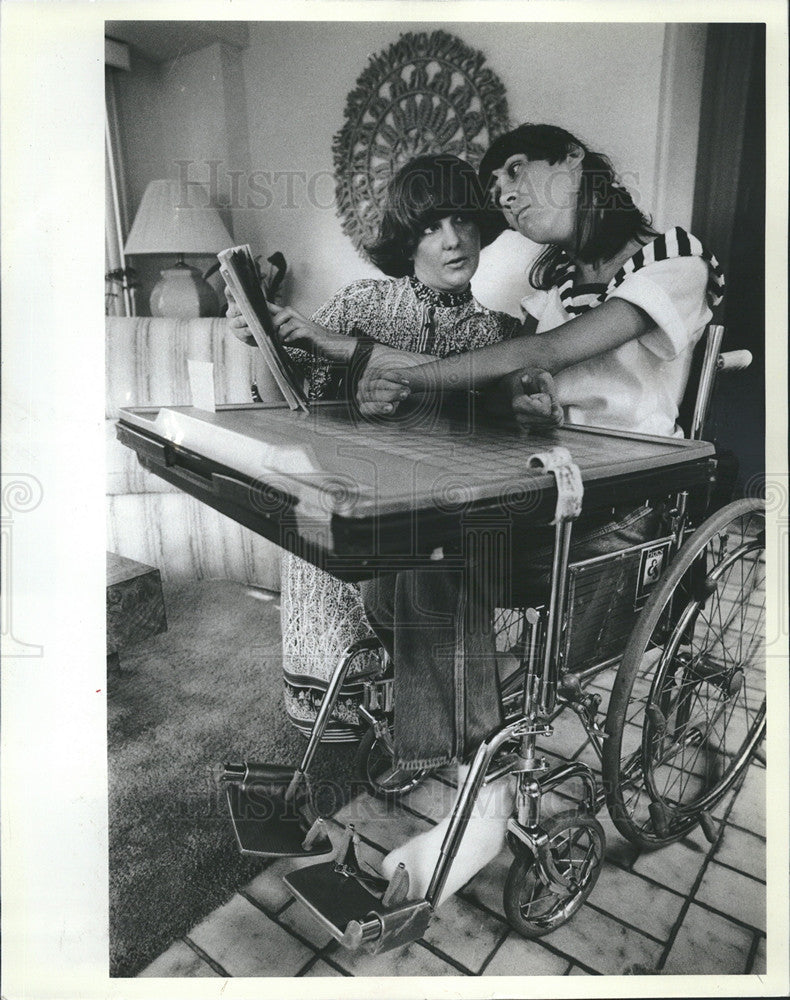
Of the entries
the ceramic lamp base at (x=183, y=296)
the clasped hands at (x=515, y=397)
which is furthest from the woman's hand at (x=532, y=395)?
the ceramic lamp base at (x=183, y=296)

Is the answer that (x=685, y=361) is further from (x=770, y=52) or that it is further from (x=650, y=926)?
(x=650, y=926)

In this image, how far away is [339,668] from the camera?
1.14 meters

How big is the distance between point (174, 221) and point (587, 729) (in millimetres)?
973

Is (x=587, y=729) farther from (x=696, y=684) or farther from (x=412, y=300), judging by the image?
(x=412, y=300)

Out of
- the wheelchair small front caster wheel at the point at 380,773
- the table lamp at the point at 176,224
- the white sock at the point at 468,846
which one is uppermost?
the table lamp at the point at 176,224

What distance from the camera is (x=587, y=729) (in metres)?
1.06

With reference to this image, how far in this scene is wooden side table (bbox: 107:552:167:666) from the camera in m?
1.15

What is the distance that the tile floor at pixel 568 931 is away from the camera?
1.05 metres

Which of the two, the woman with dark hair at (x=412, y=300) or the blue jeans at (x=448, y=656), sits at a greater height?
the woman with dark hair at (x=412, y=300)

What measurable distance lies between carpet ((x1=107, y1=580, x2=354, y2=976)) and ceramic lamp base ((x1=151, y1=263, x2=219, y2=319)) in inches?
18.7

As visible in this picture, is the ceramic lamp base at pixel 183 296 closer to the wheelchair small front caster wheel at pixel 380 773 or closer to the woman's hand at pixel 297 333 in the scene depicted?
the woman's hand at pixel 297 333

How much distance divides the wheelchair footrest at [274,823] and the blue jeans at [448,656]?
0.78 ft

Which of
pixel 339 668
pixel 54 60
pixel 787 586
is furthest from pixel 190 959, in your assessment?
pixel 54 60

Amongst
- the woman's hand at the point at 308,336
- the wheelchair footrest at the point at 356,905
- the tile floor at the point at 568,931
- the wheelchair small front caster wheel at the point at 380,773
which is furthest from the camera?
the wheelchair small front caster wheel at the point at 380,773
